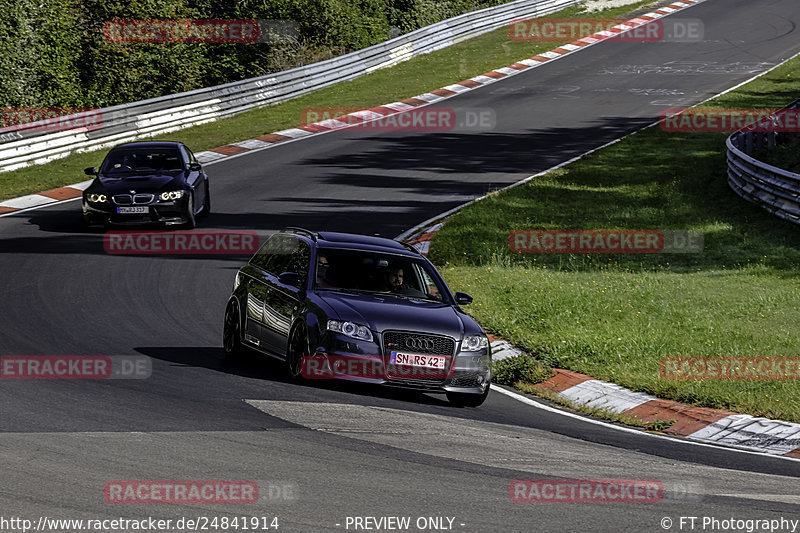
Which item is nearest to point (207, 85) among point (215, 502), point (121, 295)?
point (121, 295)

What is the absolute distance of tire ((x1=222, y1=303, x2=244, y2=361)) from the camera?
12523 mm

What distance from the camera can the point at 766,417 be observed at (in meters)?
11.4


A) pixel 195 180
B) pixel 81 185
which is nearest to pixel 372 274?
pixel 195 180

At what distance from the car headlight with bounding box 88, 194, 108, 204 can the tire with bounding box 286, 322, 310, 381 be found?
952 centimetres

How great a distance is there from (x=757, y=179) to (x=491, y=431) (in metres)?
14.7

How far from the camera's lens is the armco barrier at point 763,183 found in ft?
69.7

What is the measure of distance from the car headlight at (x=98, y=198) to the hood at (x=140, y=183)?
135mm

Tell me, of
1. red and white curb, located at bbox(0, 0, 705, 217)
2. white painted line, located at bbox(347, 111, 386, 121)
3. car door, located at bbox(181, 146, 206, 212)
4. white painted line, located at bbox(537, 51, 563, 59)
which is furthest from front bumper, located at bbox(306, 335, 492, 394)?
white painted line, located at bbox(537, 51, 563, 59)

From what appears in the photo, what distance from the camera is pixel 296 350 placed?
1143cm

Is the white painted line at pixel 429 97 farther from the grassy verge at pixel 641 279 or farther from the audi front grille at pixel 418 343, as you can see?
the audi front grille at pixel 418 343

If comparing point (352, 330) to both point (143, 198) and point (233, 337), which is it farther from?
point (143, 198)

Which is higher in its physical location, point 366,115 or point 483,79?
point 483,79

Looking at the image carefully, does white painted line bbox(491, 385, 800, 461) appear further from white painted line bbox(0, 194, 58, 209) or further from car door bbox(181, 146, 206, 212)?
white painted line bbox(0, 194, 58, 209)

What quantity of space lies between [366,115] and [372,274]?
23107mm
